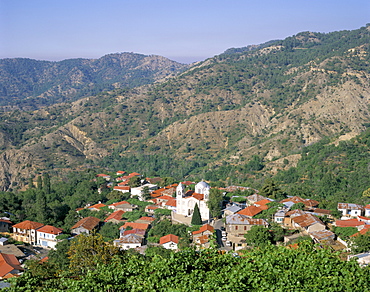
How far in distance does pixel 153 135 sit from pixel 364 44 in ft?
203

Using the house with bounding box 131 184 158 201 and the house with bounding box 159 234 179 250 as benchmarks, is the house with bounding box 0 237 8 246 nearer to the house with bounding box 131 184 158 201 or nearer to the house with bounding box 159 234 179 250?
the house with bounding box 159 234 179 250

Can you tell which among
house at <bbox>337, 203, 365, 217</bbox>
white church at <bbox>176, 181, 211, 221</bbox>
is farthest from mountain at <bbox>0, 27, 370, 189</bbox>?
house at <bbox>337, 203, 365, 217</bbox>

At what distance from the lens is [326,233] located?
32031 mm

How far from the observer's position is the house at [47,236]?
1512 inches

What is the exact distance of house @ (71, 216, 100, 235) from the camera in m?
39.7

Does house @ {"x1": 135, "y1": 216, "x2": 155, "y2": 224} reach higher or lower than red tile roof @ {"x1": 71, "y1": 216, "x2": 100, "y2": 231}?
lower

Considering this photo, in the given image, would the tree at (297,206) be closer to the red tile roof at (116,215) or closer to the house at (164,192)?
the house at (164,192)

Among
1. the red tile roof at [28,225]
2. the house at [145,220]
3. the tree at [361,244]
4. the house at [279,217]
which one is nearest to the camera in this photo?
the tree at [361,244]

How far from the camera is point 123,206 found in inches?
1857

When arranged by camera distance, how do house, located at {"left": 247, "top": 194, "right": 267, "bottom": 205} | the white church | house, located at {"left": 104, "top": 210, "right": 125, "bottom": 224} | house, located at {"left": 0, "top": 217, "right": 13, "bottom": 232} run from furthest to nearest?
house, located at {"left": 247, "top": 194, "right": 267, "bottom": 205} → house, located at {"left": 104, "top": 210, "right": 125, "bottom": 224} → the white church → house, located at {"left": 0, "top": 217, "right": 13, "bottom": 232}

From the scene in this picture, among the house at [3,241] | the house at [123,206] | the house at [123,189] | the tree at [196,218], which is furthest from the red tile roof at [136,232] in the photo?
the house at [123,189]

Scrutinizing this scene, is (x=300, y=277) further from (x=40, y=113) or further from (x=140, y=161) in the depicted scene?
(x=40, y=113)

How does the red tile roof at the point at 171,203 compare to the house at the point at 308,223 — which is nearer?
the house at the point at 308,223

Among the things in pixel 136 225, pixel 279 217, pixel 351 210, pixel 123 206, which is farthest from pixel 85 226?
pixel 351 210
